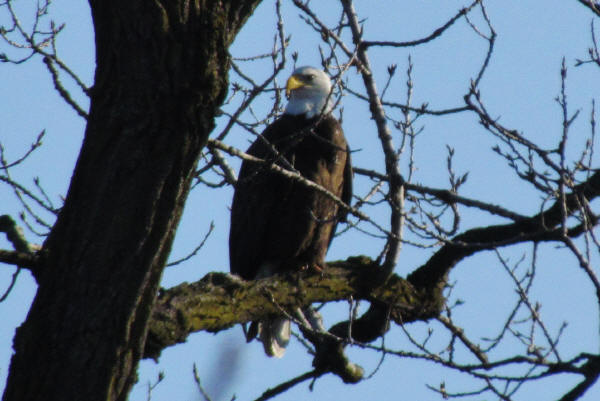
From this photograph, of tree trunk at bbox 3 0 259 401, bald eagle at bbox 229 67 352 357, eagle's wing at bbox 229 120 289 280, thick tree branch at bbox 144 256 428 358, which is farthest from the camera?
eagle's wing at bbox 229 120 289 280

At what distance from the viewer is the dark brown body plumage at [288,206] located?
4.35 meters

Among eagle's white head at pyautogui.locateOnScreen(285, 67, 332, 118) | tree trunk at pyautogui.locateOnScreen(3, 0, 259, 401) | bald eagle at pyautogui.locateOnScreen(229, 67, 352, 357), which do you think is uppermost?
eagle's white head at pyautogui.locateOnScreen(285, 67, 332, 118)

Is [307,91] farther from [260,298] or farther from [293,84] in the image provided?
[260,298]

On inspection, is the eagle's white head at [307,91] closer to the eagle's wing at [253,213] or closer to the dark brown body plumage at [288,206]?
the dark brown body plumage at [288,206]

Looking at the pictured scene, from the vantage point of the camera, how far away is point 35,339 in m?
1.94

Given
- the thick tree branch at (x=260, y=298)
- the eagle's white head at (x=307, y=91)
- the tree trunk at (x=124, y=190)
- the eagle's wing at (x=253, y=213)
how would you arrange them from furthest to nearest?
the eagle's white head at (x=307, y=91) → the eagle's wing at (x=253, y=213) → the thick tree branch at (x=260, y=298) → the tree trunk at (x=124, y=190)

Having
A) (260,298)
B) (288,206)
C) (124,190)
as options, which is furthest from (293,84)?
(124,190)

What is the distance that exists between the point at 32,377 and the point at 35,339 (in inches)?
3.2

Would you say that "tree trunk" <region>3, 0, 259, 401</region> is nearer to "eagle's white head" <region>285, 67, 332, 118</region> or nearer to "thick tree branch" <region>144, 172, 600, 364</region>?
"thick tree branch" <region>144, 172, 600, 364</region>

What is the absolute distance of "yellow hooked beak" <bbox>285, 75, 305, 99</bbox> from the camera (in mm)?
4811

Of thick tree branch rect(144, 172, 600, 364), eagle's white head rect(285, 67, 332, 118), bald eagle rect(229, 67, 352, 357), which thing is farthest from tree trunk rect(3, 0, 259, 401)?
eagle's white head rect(285, 67, 332, 118)

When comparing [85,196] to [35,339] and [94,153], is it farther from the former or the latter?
[35,339]

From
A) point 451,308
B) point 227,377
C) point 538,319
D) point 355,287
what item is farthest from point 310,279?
point 227,377

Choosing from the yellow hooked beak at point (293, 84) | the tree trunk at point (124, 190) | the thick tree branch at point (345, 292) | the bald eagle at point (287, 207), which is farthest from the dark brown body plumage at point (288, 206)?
the tree trunk at point (124, 190)
